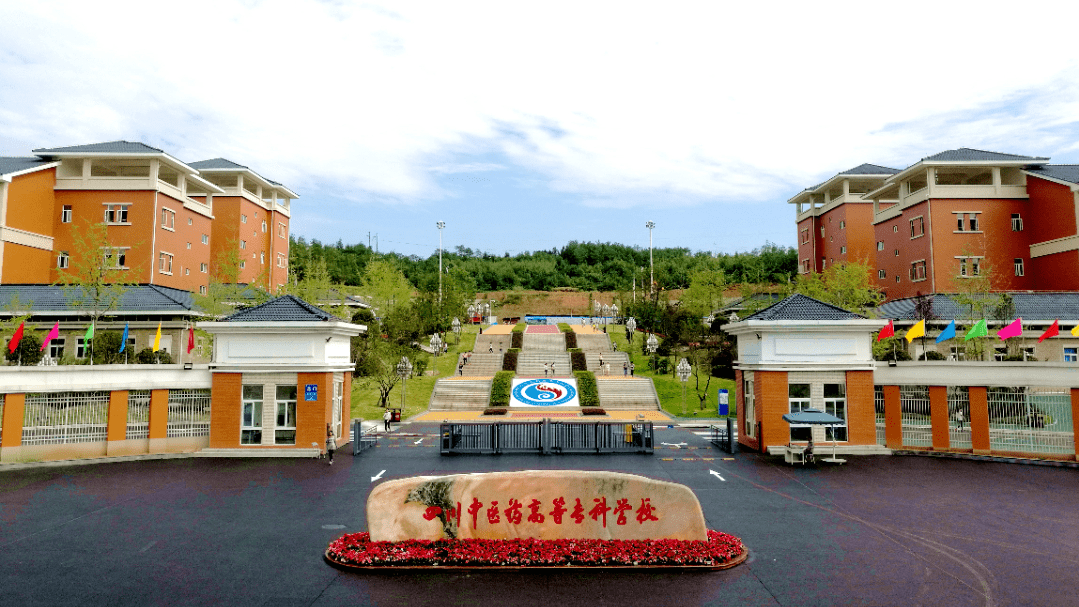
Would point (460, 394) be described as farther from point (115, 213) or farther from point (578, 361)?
point (115, 213)

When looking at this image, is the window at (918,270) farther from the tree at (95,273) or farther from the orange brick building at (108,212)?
the tree at (95,273)

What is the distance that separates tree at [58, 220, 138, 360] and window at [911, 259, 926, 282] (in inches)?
1978

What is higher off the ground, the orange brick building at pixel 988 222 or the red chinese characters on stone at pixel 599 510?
the orange brick building at pixel 988 222

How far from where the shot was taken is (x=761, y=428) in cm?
2014

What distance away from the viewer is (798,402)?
1997 centimetres

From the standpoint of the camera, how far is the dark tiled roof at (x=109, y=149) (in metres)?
39.0

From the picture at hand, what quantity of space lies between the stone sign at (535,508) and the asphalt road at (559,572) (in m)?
0.86

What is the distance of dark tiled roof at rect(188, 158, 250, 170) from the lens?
165 ft

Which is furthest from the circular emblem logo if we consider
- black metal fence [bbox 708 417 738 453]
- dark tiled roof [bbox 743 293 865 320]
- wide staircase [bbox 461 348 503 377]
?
dark tiled roof [bbox 743 293 865 320]

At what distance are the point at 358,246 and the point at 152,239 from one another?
262 feet

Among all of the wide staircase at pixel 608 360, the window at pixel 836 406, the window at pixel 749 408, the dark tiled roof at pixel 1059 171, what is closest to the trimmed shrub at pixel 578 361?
the wide staircase at pixel 608 360

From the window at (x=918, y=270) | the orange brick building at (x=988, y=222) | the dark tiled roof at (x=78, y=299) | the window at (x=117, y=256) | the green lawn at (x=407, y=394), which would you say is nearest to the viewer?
the green lawn at (x=407, y=394)

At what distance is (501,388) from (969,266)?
32.2 m

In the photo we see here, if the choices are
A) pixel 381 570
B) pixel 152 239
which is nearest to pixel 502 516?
pixel 381 570
